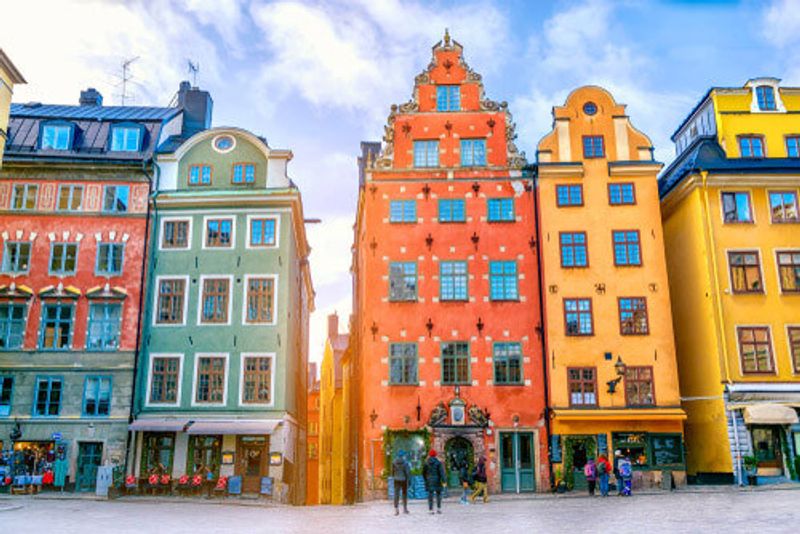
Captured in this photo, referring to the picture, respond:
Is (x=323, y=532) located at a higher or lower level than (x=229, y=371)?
lower

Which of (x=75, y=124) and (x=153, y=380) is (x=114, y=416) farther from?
(x=75, y=124)

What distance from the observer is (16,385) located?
3288 cm

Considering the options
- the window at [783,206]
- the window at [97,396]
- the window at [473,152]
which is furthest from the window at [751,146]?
the window at [97,396]

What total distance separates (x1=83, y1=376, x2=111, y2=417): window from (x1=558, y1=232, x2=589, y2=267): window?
20.9 meters

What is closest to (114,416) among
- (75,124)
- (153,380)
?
(153,380)

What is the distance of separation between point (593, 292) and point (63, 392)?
77.6 feet

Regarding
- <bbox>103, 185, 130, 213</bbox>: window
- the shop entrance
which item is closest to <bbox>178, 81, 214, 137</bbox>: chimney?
<bbox>103, 185, 130, 213</bbox>: window

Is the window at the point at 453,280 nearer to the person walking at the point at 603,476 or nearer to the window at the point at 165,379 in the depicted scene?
the person walking at the point at 603,476

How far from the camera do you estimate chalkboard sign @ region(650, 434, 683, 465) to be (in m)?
31.6

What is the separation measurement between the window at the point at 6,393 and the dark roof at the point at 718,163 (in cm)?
3135

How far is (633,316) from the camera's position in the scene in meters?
33.3

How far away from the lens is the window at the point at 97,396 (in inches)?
1293

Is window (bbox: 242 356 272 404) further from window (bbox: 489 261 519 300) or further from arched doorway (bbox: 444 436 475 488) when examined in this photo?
window (bbox: 489 261 519 300)

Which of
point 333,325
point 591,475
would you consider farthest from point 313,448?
point 591,475
